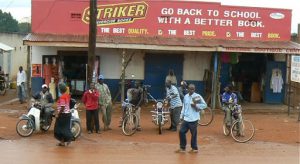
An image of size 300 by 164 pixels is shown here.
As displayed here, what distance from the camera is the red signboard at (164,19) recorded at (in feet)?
69.7

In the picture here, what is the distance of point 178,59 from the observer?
22781mm

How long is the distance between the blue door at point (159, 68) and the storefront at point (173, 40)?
4 cm

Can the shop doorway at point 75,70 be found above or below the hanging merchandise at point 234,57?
below

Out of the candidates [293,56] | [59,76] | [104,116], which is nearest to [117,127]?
[104,116]

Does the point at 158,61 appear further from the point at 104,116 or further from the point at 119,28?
the point at 104,116

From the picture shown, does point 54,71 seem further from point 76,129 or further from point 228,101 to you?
point 228,101

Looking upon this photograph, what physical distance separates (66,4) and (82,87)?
364 cm

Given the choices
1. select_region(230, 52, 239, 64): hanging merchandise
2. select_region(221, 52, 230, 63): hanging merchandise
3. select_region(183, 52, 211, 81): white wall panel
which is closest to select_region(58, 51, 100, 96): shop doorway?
select_region(183, 52, 211, 81): white wall panel

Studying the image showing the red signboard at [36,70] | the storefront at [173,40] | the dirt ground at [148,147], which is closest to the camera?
the dirt ground at [148,147]

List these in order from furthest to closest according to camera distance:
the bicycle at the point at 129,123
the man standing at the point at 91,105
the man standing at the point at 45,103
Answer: the bicycle at the point at 129,123
the man standing at the point at 91,105
the man standing at the point at 45,103

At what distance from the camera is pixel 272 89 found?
23.4 meters

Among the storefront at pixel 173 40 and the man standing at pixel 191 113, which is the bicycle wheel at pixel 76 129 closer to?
the man standing at pixel 191 113

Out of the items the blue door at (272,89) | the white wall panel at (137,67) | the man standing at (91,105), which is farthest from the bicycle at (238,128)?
the blue door at (272,89)

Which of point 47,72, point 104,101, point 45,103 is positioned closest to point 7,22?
point 47,72
